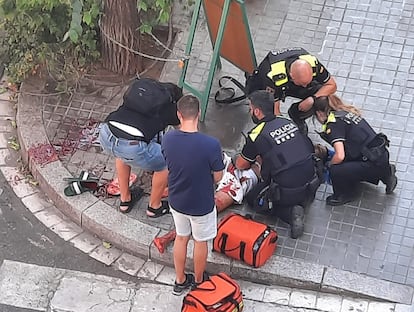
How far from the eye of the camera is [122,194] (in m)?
8.28

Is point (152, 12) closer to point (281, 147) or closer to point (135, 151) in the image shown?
point (135, 151)

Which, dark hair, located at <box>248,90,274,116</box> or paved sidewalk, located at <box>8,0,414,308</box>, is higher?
dark hair, located at <box>248,90,274,116</box>

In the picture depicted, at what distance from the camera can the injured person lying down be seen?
8.27 metres

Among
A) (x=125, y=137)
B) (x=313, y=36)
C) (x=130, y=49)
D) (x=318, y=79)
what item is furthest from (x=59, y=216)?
(x=313, y=36)

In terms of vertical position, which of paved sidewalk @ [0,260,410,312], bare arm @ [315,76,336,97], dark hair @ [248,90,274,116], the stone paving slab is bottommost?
paved sidewalk @ [0,260,410,312]

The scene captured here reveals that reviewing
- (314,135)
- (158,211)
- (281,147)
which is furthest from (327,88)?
(158,211)

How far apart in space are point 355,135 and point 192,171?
1833 mm

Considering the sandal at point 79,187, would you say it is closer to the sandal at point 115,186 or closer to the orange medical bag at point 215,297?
the sandal at point 115,186

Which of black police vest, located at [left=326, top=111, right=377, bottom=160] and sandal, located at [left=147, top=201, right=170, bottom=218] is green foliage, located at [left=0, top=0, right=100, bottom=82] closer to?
sandal, located at [left=147, top=201, right=170, bottom=218]

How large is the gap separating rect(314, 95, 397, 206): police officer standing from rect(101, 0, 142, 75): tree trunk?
7.43 ft

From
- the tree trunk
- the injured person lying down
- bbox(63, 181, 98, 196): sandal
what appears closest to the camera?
the injured person lying down

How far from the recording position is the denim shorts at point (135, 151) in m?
7.86

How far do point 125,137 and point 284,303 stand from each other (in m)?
1.92

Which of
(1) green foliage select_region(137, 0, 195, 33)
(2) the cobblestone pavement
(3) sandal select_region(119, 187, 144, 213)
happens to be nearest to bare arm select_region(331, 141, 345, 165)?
(2) the cobblestone pavement
